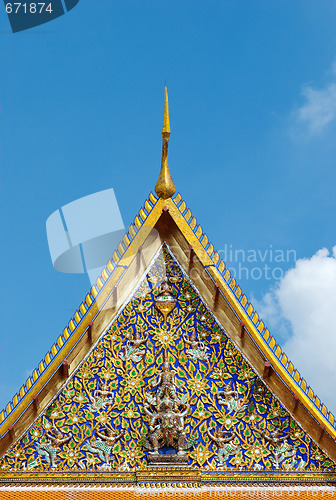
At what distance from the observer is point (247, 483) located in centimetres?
800

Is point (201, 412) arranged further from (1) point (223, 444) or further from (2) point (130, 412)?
(2) point (130, 412)

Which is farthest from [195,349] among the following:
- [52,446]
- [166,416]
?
[52,446]

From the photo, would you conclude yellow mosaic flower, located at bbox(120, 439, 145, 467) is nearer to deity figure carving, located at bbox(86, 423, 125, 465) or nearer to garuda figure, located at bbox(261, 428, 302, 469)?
deity figure carving, located at bbox(86, 423, 125, 465)

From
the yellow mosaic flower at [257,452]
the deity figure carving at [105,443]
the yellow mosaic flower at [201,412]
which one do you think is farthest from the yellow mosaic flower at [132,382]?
the yellow mosaic flower at [257,452]

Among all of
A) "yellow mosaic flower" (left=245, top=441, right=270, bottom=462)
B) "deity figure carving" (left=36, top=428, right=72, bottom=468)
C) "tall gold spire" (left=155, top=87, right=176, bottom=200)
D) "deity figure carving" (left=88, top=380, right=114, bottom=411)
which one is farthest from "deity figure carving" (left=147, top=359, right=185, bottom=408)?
"tall gold spire" (left=155, top=87, right=176, bottom=200)

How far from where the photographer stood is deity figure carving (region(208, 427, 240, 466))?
320 inches

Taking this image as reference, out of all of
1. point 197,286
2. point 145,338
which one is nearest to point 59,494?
point 145,338

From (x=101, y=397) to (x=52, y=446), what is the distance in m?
0.75

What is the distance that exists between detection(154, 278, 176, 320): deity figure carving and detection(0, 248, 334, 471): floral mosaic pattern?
55mm

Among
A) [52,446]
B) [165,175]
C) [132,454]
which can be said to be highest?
[165,175]

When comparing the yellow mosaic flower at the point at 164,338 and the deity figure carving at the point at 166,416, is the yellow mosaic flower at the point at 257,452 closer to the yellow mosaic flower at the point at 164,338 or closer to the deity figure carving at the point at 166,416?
the deity figure carving at the point at 166,416

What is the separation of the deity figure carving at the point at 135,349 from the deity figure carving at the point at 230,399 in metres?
1.03

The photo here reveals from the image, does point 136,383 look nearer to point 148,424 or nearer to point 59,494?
point 148,424

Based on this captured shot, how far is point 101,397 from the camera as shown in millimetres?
8305
